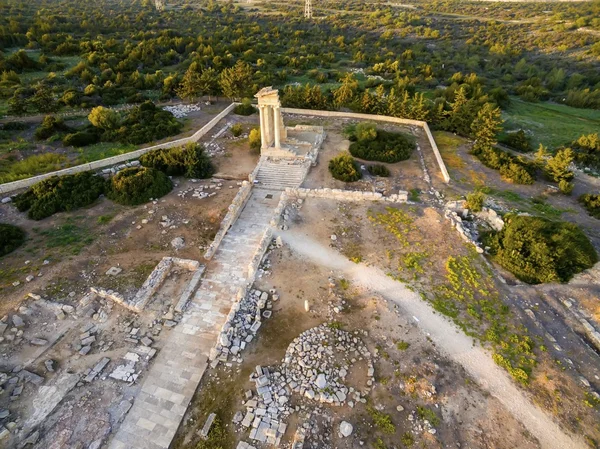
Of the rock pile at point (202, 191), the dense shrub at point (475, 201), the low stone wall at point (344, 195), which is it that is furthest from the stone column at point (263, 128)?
the dense shrub at point (475, 201)

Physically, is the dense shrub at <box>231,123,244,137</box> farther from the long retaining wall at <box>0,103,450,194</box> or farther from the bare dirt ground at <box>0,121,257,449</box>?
the bare dirt ground at <box>0,121,257,449</box>

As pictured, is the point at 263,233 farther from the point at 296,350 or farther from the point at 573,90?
the point at 573,90

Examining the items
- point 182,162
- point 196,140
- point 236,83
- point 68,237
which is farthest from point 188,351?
point 236,83

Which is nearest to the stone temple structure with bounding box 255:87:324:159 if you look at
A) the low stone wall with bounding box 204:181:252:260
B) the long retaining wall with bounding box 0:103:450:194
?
the low stone wall with bounding box 204:181:252:260

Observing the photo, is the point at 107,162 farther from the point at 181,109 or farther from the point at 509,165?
the point at 509,165

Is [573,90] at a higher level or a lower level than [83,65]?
lower

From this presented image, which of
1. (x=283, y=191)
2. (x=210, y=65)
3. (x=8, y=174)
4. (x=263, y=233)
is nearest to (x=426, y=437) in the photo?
(x=263, y=233)

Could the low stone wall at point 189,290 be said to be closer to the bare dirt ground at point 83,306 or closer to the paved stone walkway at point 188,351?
the paved stone walkway at point 188,351

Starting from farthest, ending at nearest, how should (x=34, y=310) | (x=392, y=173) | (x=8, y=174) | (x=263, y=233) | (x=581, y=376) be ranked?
(x=392, y=173)
(x=8, y=174)
(x=263, y=233)
(x=34, y=310)
(x=581, y=376)
